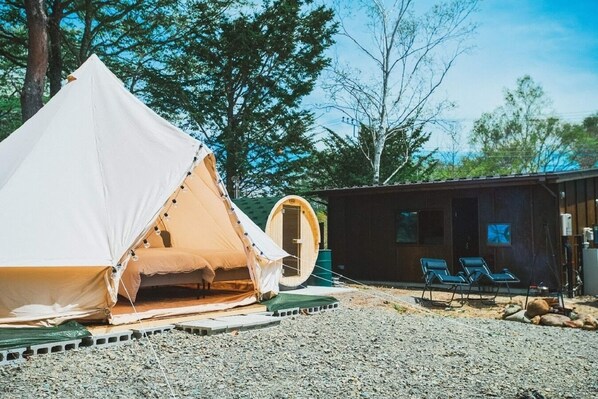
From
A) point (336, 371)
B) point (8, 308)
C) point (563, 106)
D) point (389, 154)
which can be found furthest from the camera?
point (563, 106)

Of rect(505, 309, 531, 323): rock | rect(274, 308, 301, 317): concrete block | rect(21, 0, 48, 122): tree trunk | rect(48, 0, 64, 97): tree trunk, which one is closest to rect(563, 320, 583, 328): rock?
rect(505, 309, 531, 323): rock

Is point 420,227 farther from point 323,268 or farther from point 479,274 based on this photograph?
point 479,274

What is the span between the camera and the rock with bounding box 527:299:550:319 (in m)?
8.27

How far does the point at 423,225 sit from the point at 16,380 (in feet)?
34.5

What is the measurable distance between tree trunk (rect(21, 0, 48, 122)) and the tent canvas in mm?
4349

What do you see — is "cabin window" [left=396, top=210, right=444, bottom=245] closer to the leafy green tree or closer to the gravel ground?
the gravel ground

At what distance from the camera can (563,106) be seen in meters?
32.9

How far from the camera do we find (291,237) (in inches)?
478

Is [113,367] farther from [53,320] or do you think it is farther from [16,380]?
[53,320]

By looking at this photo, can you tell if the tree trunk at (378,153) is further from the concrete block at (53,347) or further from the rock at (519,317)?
the concrete block at (53,347)

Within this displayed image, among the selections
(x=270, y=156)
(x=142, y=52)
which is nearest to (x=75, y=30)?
(x=142, y=52)

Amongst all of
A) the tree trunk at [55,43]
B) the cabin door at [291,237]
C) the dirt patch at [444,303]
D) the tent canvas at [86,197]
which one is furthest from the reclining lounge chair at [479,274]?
the tree trunk at [55,43]

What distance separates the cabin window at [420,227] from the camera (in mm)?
13352

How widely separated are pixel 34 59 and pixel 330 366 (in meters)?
10.2
